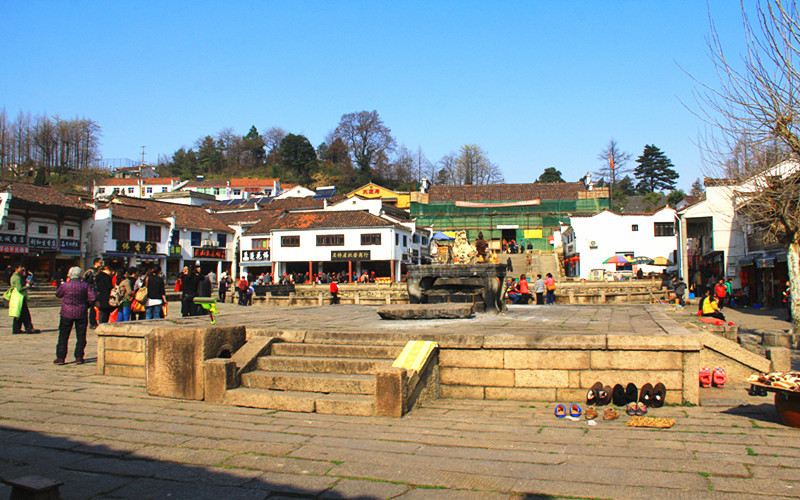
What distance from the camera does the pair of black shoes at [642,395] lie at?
20.1ft

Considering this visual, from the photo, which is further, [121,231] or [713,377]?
[121,231]

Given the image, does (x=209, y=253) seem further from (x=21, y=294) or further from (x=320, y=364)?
(x=320, y=364)

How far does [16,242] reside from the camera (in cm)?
3369

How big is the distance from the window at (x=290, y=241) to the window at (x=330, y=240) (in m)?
1.87

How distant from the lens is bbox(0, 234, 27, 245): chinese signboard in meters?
32.9

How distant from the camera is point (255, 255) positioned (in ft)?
156

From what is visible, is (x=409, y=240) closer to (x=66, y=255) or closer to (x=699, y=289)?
(x=699, y=289)

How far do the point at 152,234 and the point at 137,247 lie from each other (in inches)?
82.6

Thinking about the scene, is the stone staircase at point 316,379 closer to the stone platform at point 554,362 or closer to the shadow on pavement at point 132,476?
the stone platform at point 554,362

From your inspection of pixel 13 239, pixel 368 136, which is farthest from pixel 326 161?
pixel 13 239

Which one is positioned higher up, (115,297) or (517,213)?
(517,213)

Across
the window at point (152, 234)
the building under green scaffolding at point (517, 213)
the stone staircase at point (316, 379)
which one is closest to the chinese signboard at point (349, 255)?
the building under green scaffolding at point (517, 213)

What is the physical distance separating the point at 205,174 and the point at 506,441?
95.5 metres

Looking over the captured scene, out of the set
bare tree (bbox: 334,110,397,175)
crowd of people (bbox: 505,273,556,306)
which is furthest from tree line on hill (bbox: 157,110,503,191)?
crowd of people (bbox: 505,273,556,306)
